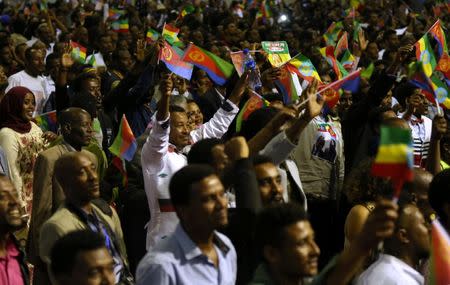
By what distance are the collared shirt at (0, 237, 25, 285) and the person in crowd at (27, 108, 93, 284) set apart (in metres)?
0.86

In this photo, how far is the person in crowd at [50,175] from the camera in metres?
6.76

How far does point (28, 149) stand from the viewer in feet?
26.9

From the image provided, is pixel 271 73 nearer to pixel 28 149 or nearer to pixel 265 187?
pixel 28 149

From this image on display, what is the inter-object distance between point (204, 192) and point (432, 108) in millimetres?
6577

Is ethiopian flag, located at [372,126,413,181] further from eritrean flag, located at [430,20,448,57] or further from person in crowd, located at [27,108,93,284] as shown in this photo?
eritrean flag, located at [430,20,448,57]

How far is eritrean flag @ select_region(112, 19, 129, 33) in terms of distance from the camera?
17781 mm

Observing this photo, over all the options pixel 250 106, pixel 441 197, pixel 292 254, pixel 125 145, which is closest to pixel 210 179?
pixel 292 254

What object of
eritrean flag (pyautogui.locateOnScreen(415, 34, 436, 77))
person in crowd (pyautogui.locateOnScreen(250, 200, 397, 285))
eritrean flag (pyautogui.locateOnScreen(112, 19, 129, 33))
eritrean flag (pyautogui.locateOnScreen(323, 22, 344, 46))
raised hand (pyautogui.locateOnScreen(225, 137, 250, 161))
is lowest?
eritrean flag (pyautogui.locateOnScreen(112, 19, 129, 33))

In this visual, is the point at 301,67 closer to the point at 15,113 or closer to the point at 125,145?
the point at 125,145

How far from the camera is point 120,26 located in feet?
58.9

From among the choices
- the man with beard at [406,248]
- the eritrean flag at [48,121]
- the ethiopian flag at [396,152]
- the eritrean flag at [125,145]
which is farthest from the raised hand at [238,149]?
the eritrean flag at [48,121]

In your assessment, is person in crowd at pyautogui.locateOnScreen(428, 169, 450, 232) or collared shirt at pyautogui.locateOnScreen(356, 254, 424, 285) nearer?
collared shirt at pyautogui.locateOnScreen(356, 254, 424, 285)

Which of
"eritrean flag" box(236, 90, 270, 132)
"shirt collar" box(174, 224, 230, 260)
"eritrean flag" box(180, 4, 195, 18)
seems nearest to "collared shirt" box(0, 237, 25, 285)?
"shirt collar" box(174, 224, 230, 260)

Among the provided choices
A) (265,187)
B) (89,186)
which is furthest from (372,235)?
(89,186)
